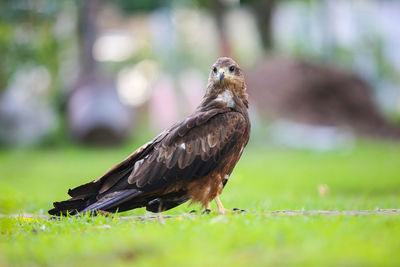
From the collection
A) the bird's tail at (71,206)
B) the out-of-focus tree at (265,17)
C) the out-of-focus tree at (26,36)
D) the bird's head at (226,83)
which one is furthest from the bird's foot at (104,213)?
the out-of-focus tree at (265,17)

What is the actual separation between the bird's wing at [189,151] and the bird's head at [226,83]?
0.44 metres

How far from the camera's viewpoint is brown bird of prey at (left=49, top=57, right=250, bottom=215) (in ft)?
19.6

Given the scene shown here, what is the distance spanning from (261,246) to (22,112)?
17991 millimetres

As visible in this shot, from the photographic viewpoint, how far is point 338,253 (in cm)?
385

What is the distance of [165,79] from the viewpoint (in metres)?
31.5

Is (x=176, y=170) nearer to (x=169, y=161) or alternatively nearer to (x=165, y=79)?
(x=169, y=161)

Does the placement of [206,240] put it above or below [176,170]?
below

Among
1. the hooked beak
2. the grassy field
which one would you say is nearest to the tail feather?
the grassy field

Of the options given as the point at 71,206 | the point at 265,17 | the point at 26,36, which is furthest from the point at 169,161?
the point at 265,17

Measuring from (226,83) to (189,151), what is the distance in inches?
42.3

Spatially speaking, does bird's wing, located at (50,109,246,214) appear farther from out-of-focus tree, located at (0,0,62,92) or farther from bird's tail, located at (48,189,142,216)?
out-of-focus tree, located at (0,0,62,92)

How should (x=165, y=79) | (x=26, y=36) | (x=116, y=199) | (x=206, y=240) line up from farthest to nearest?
(x=165, y=79) < (x=26, y=36) < (x=116, y=199) < (x=206, y=240)

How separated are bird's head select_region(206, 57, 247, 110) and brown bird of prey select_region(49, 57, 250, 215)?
0.75 ft

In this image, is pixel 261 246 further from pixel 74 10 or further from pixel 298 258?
pixel 74 10
